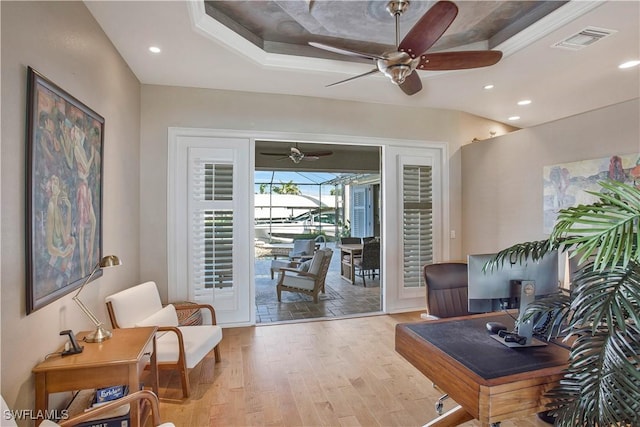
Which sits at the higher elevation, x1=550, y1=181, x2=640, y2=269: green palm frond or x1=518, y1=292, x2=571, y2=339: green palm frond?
x1=550, y1=181, x2=640, y2=269: green palm frond

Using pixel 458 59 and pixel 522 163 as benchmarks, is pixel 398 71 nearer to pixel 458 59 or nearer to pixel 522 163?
Answer: pixel 458 59

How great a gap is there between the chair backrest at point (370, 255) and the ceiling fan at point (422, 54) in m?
3.90

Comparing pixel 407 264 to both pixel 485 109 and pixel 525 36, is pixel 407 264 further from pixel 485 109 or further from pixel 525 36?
pixel 525 36

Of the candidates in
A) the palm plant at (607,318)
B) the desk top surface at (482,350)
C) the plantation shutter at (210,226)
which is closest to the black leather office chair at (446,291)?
the desk top surface at (482,350)

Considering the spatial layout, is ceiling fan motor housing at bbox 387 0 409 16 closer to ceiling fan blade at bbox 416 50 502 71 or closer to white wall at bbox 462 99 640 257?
ceiling fan blade at bbox 416 50 502 71

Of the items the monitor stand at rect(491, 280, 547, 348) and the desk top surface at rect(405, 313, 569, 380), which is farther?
the monitor stand at rect(491, 280, 547, 348)

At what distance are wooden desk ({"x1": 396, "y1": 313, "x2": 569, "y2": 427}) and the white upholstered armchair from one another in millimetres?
1626

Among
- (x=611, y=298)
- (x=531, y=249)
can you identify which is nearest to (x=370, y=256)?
(x=531, y=249)

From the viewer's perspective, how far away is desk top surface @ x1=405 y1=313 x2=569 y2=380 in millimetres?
1424

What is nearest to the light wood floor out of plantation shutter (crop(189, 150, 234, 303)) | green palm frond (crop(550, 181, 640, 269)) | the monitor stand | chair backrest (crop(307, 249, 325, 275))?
plantation shutter (crop(189, 150, 234, 303))

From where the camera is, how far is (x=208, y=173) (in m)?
3.97

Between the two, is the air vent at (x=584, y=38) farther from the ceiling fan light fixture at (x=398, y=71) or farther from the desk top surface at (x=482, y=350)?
the desk top surface at (x=482, y=350)

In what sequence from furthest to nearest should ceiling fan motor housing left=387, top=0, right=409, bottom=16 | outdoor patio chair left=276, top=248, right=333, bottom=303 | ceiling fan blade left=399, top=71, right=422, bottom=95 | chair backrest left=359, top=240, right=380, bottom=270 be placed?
chair backrest left=359, top=240, right=380, bottom=270, outdoor patio chair left=276, top=248, right=333, bottom=303, ceiling fan blade left=399, top=71, right=422, bottom=95, ceiling fan motor housing left=387, top=0, right=409, bottom=16

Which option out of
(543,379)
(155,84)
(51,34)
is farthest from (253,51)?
(543,379)
